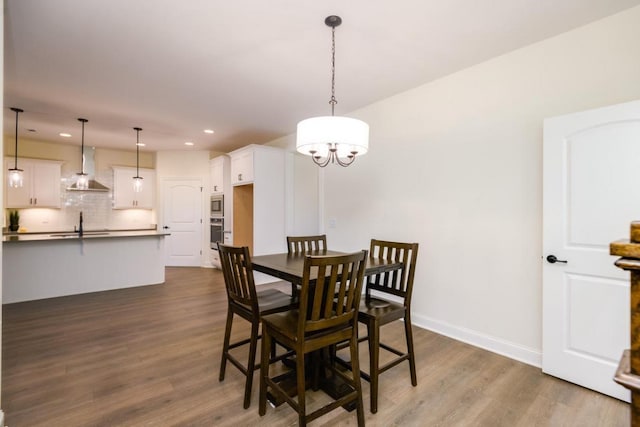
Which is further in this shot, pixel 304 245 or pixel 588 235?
pixel 304 245

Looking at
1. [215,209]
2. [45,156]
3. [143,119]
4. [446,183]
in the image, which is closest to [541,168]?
[446,183]

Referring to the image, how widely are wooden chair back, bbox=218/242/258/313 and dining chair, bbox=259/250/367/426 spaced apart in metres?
0.18

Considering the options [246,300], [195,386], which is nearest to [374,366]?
[246,300]

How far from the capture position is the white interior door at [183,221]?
6.82 metres

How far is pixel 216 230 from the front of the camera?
636 cm

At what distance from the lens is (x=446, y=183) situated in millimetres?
3197

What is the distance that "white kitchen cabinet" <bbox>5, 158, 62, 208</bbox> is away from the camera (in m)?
5.60

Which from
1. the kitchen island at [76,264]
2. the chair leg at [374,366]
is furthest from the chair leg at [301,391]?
the kitchen island at [76,264]

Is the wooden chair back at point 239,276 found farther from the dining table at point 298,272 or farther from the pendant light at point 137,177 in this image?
the pendant light at point 137,177

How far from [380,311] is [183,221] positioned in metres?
5.83

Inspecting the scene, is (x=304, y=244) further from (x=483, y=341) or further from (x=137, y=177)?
(x=137, y=177)

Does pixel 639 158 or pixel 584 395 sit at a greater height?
pixel 639 158

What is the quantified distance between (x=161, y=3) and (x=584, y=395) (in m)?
3.96

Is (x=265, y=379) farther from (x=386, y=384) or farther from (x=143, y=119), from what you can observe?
(x=143, y=119)
